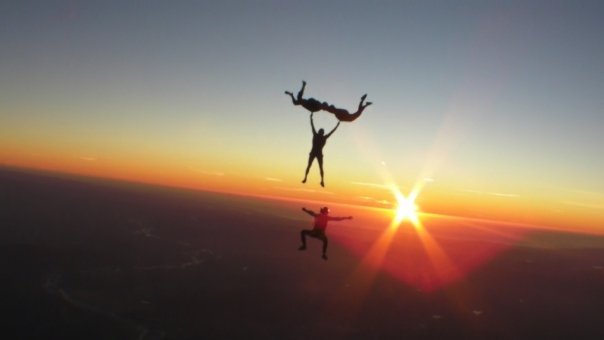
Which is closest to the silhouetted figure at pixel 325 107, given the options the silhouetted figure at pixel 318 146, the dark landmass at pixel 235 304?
the silhouetted figure at pixel 318 146

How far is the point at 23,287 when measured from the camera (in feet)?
458

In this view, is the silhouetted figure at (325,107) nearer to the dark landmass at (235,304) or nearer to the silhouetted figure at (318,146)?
the silhouetted figure at (318,146)

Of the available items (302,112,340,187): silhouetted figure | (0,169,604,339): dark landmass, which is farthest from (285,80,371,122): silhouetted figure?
(0,169,604,339): dark landmass

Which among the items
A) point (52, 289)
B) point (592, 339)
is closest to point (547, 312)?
point (592, 339)

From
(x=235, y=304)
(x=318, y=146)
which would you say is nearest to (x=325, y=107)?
(x=318, y=146)

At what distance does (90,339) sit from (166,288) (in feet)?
159

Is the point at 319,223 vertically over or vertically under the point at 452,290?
over

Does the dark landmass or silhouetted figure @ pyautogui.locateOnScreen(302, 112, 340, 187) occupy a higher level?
silhouetted figure @ pyautogui.locateOnScreen(302, 112, 340, 187)

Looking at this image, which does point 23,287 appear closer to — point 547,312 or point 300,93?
point 300,93

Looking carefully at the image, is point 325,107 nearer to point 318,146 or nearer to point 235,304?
point 318,146

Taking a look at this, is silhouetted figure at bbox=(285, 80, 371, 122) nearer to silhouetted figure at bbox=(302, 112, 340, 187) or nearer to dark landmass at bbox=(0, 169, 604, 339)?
silhouetted figure at bbox=(302, 112, 340, 187)

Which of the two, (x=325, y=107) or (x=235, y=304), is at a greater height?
(x=325, y=107)

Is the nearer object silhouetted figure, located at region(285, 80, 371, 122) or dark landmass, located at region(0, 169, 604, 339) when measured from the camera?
silhouetted figure, located at region(285, 80, 371, 122)

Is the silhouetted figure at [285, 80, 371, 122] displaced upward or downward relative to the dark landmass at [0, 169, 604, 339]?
upward
